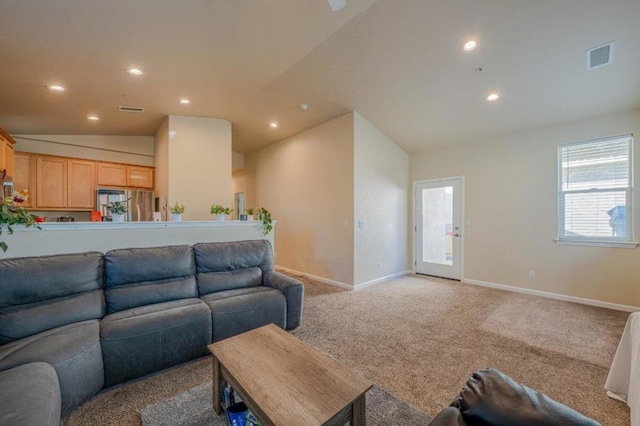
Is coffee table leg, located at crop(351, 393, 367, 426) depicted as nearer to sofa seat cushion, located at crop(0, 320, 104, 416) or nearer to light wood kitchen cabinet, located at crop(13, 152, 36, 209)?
sofa seat cushion, located at crop(0, 320, 104, 416)

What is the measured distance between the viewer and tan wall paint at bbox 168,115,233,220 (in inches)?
192

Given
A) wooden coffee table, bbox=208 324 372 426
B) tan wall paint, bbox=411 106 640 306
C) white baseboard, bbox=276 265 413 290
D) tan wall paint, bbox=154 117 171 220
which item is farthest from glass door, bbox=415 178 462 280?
tan wall paint, bbox=154 117 171 220

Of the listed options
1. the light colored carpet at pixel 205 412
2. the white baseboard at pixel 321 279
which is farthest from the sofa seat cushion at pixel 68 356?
the white baseboard at pixel 321 279

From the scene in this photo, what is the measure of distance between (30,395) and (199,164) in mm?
4278

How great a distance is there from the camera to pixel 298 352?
1.68 metres

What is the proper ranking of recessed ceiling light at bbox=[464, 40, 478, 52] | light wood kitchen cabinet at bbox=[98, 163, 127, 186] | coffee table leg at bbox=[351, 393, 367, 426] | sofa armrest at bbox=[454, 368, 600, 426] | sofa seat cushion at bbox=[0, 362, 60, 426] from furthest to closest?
light wood kitchen cabinet at bbox=[98, 163, 127, 186] < recessed ceiling light at bbox=[464, 40, 478, 52] < coffee table leg at bbox=[351, 393, 367, 426] < sofa seat cushion at bbox=[0, 362, 60, 426] < sofa armrest at bbox=[454, 368, 600, 426]

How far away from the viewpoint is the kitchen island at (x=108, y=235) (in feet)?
7.88

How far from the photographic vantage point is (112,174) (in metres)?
5.55

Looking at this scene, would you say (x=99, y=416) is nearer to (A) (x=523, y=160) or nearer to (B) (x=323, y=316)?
(B) (x=323, y=316)

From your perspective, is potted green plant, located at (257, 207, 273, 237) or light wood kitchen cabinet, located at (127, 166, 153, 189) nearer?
potted green plant, located at (257, 207, 273, 237)

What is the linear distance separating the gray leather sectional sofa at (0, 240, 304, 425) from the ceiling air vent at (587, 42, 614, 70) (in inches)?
160

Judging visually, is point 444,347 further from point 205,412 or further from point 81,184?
point 81,184

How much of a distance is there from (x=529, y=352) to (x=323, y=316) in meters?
2.15

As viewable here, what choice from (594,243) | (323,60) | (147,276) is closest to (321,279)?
(147,276)
